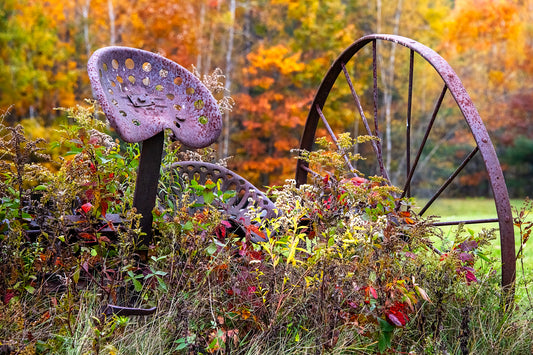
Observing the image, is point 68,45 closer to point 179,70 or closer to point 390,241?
point 179,70

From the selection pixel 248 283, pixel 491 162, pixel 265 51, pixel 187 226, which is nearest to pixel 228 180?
pixel 187 226

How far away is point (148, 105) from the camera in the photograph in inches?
94.9

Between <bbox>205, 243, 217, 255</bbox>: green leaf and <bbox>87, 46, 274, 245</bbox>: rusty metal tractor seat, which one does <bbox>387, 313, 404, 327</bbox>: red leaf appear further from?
<bbox>87, 46, 274, 245</bbox>: rusty metal tractor seat

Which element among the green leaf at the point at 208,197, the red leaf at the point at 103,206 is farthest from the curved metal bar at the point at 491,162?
the red leaf at the point at 103,206

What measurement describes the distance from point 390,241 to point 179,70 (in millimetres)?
1432

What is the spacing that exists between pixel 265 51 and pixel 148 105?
9705 mm

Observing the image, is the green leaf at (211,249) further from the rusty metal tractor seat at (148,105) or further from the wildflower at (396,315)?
the wildflower at (396,315)

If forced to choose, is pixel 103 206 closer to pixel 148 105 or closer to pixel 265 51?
pixel 148 105

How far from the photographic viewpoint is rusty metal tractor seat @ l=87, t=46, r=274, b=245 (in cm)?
218

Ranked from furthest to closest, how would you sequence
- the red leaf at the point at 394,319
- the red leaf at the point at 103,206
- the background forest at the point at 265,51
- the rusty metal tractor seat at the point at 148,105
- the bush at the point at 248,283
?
the background forest at the point at 265,51 → the red leaf at the point at 103,206 → the rusty metal tractor seat at the point at 148,105 → the bush at the point at 248,283 → the red leaf at the point at 394,319

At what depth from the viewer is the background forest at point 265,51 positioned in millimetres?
12000

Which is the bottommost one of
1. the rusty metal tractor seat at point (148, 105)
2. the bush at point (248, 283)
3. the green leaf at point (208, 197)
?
the bush at point (248, 283)

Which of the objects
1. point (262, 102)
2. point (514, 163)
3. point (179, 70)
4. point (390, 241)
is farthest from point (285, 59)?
point (390, 241)

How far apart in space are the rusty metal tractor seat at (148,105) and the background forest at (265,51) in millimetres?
8687
